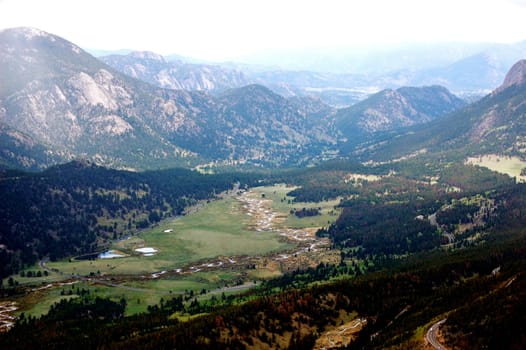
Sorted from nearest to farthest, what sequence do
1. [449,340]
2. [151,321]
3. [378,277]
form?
[449,340] < [151,321] < [378,277]

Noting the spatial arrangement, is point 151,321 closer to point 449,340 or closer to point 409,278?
point 409,278

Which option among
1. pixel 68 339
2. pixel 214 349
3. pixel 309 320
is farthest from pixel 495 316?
pixel 68 339

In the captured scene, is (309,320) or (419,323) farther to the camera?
(309,320)

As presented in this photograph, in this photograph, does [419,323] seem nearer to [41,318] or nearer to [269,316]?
[269,316]

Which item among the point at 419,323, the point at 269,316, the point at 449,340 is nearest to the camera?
the point at 449,340

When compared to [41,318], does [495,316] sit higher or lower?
higher

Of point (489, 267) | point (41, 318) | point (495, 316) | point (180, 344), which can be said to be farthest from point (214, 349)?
point (489, 267)
